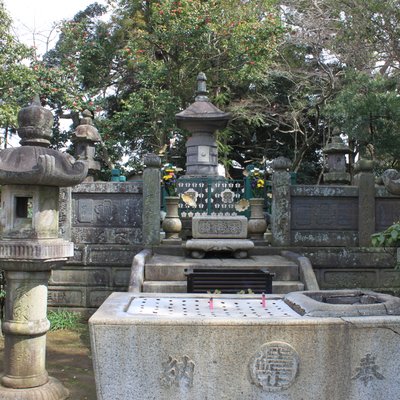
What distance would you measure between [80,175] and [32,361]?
187cm

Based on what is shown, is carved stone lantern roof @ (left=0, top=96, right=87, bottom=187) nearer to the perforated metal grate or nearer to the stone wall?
the perforated metal grate

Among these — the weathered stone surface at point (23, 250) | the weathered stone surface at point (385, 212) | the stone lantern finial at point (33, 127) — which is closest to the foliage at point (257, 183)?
the weathered stone surface at point (385, 212)

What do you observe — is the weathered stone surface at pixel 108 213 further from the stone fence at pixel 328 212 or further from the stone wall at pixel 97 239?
the stone fence at pixel 328 212

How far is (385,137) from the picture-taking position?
493 inches

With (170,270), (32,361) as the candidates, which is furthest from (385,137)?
(32,361)

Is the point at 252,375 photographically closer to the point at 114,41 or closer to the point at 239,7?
the point at 239,7

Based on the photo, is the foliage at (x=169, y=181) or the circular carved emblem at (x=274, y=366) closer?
the circular carved emblem at (x=274, y=366)

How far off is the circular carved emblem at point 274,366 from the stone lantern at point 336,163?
930 centimetres

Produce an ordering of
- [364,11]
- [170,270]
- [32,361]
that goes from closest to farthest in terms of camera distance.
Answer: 1. [32,361]
2. [170,270]
3. [364,11]

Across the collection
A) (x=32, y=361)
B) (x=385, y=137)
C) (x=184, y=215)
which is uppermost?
(x=385, y=137)

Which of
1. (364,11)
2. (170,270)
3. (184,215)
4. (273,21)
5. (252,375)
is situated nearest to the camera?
(252,375)

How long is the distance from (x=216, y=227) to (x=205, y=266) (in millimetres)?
1449

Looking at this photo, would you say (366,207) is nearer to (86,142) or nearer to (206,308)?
(206,308)

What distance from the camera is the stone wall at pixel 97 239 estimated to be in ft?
28.8
